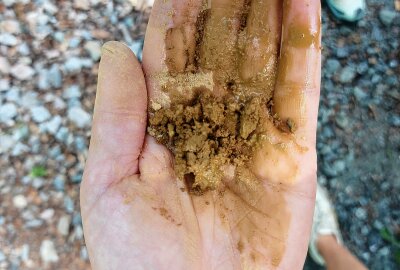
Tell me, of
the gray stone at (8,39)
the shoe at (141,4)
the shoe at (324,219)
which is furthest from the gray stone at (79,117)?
the shoe at (324,219)

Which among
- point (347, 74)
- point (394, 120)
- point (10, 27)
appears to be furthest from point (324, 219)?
point (10, 27)

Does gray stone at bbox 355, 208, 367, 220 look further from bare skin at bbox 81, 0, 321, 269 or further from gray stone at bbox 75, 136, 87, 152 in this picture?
gray stone at bbox 75, 136, 87, 152

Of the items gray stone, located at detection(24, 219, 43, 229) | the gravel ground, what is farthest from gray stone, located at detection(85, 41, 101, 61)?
gray stone, located at detection(24, 219, 43, 229)

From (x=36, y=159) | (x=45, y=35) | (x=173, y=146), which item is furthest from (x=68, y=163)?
(x=173, y=146)

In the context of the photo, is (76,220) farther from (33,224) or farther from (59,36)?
(59,36)

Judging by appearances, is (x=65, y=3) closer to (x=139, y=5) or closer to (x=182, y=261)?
(x=139, y=5)

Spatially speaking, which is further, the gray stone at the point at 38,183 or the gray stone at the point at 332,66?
the gray stone at the point at 332,66

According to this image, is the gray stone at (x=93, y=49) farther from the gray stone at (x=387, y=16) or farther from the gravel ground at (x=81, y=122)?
the gray stone at (x=387, y=16)
